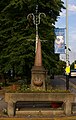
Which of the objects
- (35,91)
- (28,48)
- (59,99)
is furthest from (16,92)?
(28,48)

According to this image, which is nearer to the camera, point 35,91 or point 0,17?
point 35,91

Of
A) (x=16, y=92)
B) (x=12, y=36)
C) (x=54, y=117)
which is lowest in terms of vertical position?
(x=54, y=117)

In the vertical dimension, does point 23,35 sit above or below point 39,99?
above

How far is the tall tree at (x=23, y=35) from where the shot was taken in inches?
1521

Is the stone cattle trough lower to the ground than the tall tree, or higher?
lower

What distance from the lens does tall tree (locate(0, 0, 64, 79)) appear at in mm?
38625

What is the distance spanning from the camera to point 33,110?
19.0 m

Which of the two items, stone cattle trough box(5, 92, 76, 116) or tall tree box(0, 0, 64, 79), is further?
tall tree box(0, 0, 64, 79)

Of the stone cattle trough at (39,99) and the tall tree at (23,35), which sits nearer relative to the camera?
the stone cattle trough at (39,99)

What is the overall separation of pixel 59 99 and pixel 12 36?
74.4 feet

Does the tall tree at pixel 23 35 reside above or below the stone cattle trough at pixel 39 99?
above

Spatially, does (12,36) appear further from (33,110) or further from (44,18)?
(33,110)

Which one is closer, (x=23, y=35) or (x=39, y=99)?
(x=39, y=99)

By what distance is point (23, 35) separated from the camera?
39406mm
